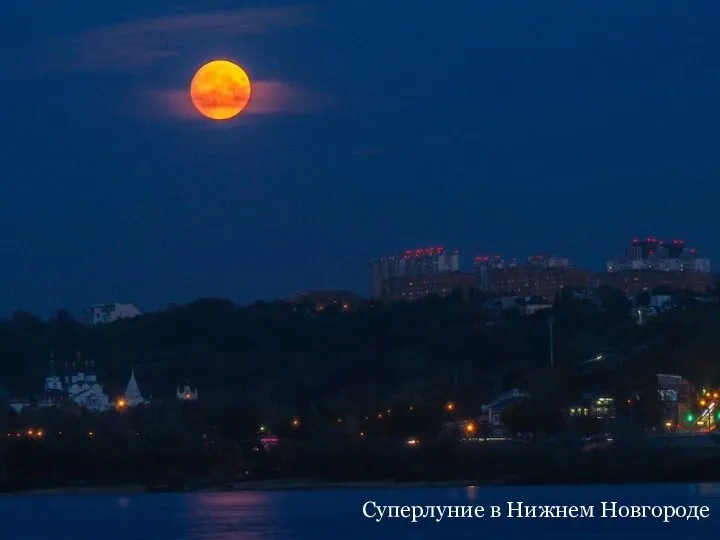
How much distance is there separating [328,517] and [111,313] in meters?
83.8

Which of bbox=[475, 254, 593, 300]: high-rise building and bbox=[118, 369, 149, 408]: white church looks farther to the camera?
bbox=[475, 254, 593, 300]: high-rise building

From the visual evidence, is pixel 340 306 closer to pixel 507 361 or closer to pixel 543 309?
pixel 543 309

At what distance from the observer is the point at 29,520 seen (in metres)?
52.2

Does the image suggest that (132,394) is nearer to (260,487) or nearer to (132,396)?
(132,396)

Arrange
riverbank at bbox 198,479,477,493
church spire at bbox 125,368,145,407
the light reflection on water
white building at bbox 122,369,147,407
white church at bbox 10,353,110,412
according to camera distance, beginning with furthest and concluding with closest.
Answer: church spire at bbox 125,368,145,407
white building at bbox 122,369,147,407
white church at bbox 10,353,110,412
riverbank at bbox 198,479,477,493
the light reflection on water

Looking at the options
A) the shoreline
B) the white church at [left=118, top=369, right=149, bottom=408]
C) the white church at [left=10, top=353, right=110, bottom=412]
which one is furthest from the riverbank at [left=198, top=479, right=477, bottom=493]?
the white church at [left=118, top=369, right=149, bottom=408]

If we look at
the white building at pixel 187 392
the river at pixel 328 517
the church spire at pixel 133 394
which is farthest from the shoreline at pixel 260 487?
the white building at pixel 187 392

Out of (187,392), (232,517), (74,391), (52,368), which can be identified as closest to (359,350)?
(187,392)

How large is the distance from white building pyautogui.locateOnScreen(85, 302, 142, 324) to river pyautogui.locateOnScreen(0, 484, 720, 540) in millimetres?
65133

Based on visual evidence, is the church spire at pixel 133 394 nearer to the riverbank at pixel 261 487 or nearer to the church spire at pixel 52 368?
the church spire at pixel 52 368

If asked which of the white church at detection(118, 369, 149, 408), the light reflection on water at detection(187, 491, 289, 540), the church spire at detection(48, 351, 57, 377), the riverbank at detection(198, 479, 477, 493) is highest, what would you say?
the church spire at detection(48, 351, 57, 377)

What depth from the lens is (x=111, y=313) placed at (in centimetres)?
13038

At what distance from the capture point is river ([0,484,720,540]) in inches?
1703

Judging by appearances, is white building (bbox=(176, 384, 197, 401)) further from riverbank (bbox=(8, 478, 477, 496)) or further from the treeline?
riverbank (bbox=(8, 478, 477, 496))
